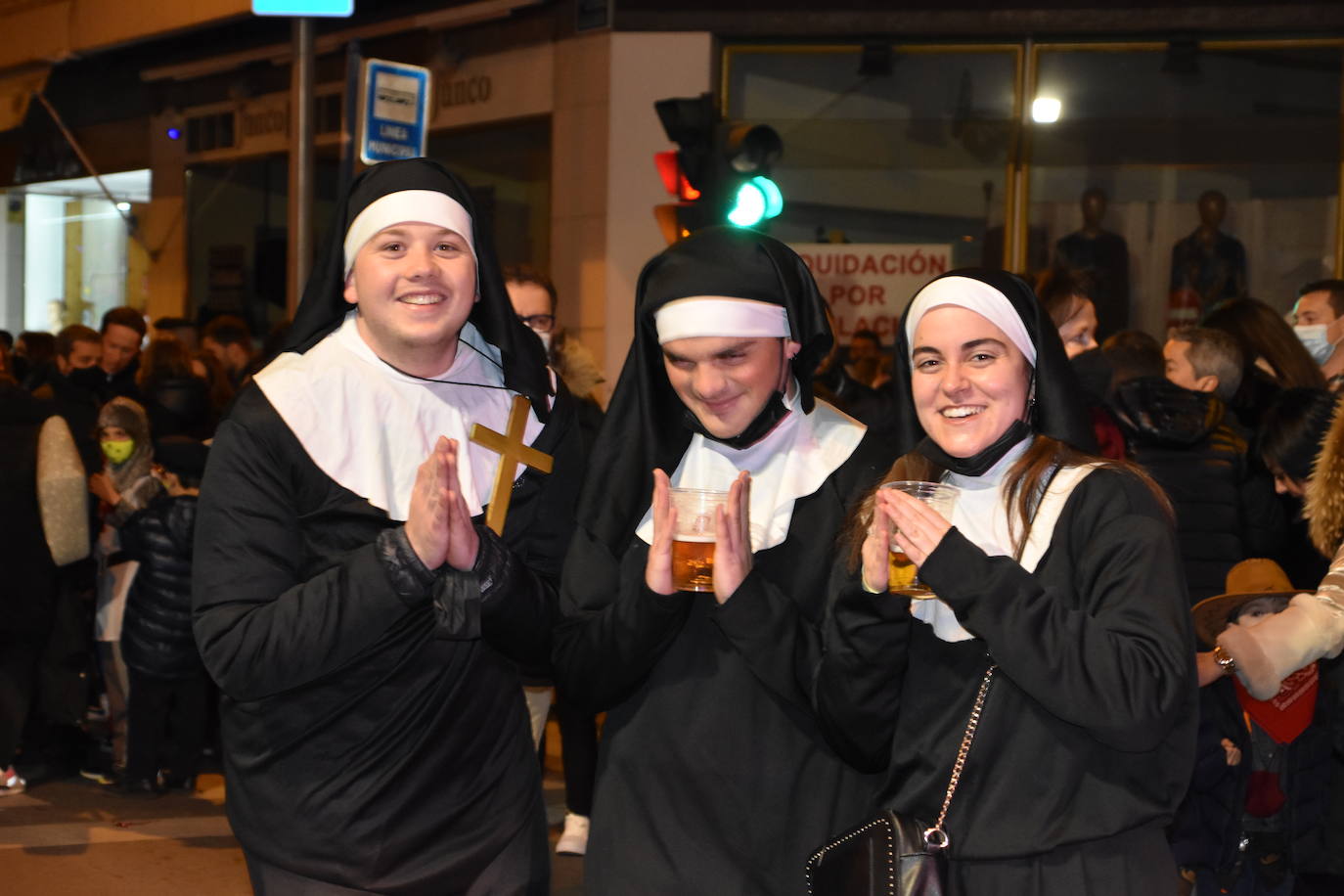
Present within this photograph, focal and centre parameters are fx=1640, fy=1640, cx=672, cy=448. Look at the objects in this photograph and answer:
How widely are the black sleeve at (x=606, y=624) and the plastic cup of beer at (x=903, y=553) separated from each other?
0.48 m

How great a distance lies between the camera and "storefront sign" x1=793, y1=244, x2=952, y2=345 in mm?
13609

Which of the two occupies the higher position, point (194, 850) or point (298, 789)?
point (298, 789)

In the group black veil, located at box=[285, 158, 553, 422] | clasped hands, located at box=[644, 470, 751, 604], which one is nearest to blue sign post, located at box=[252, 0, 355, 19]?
black veil, located at box=[285, 158, 553, 422]

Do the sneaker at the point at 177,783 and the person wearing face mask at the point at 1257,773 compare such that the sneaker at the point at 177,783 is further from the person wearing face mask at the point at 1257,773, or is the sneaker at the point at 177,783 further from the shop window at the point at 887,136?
the shop window at the point at 887,136

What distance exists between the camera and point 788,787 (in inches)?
124

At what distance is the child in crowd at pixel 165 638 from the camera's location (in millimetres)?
7504

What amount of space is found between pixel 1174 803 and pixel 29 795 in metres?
6.66

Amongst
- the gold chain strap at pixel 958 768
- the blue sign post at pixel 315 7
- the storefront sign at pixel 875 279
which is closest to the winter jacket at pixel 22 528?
the blue sign post at pixel 315 7

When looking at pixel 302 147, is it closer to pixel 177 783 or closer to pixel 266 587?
pixel 177 783

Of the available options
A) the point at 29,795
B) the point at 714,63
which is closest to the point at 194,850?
the point at 29,795

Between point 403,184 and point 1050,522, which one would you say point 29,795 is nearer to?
point 403,184

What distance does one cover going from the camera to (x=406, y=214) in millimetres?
3178

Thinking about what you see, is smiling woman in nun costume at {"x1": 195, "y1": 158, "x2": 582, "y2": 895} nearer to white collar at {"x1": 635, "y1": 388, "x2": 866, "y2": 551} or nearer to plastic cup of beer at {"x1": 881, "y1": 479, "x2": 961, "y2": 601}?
white collar at {"x1": 635, "y1": 388, "x2": 866, "y2": 551}

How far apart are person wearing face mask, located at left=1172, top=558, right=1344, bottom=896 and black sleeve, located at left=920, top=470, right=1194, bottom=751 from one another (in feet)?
7.42
